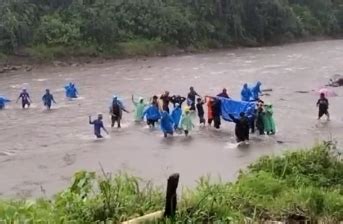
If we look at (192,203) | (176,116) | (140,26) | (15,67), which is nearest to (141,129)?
(176,116)

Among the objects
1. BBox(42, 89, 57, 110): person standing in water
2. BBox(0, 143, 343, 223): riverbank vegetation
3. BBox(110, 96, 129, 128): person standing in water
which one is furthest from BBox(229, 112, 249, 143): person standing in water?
BBox(42, 89, 57, 110): person standing in water

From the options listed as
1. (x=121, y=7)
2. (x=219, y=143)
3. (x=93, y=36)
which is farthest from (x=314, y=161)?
(x=121, y=7)

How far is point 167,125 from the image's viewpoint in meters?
18.0

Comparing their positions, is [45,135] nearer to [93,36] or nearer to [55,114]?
[55,114]

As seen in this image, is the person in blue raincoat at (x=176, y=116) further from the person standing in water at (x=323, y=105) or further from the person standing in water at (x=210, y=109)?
the person standing in water at (x=323, y=105)

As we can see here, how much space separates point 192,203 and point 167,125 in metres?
11.4

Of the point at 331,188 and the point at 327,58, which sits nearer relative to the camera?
the point at 331,188

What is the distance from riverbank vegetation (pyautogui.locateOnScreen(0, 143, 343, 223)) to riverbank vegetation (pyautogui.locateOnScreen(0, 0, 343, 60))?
36998mm

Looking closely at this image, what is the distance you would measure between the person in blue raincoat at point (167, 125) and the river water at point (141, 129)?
0.37 meters

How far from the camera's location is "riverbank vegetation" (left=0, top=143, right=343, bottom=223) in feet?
20.9

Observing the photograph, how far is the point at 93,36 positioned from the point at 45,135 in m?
28.8

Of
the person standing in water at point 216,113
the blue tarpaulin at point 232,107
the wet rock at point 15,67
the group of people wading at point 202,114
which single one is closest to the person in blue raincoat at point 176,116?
the group of people wading at point 202,114

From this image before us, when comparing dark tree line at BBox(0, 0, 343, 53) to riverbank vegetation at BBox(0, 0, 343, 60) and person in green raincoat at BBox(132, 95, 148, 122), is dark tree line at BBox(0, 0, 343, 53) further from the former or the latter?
person in green raincoat at BBox(132, 95, 148, 122)

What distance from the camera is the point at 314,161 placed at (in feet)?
33.7
